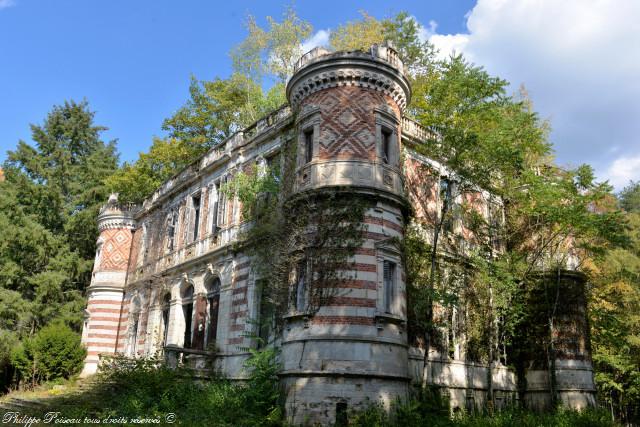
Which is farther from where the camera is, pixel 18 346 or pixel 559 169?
pixel 18 346

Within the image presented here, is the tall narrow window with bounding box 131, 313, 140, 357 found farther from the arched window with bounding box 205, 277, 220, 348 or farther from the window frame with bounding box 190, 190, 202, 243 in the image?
the arched window with bounding box 205, 277, 220, 348

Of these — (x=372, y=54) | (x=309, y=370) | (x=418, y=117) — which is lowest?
(x=309, y=370)

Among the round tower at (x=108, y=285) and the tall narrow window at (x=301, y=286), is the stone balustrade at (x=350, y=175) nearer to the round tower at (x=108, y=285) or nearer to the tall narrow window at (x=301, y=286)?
the tall narrow window at (x=301, y=286)

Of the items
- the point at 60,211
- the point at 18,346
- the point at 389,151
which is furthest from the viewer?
the point at 60,211

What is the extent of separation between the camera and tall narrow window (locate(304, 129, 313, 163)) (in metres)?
16.9

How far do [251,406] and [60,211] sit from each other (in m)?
21.7

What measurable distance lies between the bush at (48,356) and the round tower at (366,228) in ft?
47.8

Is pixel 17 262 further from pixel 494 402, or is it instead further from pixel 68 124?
pixel 494 402

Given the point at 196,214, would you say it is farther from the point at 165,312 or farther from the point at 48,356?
the point at 48,356

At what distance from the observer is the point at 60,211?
31375 mm

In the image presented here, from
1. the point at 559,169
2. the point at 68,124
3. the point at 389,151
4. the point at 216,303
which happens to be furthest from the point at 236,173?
the point at 68,124

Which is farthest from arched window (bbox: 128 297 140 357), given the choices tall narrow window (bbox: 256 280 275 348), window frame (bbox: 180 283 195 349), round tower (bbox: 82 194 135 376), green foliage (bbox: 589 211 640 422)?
green foliage (bbox: 589 211 640 422)

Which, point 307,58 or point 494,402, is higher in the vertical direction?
point 307,58

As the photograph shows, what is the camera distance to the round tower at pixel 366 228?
540 inches
